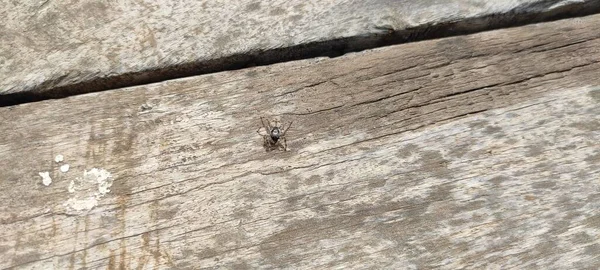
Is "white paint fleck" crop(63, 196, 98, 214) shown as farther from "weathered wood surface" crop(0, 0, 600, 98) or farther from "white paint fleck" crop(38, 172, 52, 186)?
"weathered wood surface" crop(0, 0, 600, 98)

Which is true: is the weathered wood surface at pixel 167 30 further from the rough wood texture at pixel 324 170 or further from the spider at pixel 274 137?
the spider at pixel 274 137

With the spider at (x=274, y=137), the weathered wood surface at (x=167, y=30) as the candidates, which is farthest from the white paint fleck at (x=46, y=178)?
the spider at (x=274, y=137)

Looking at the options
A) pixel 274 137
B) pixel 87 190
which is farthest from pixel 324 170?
pixel 87 190

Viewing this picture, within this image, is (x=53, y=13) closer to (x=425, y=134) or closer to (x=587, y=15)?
(x=425, y=134)

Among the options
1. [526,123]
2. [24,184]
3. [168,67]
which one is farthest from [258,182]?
[526,123]

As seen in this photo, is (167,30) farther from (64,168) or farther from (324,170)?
(324,170)

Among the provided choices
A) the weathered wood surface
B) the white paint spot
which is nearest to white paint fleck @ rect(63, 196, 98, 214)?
the white paint spot
